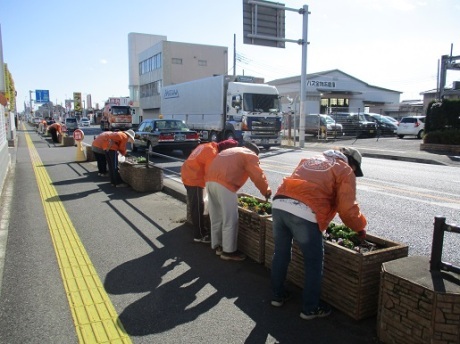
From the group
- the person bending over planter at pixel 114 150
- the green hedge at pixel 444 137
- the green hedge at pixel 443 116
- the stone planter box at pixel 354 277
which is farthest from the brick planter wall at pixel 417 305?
the green hedge at pixel 443 116

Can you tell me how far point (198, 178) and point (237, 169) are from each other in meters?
0.94

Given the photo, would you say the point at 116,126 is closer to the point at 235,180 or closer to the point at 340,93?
the point at 340,93

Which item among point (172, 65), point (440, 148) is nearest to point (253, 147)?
point (440, 148)

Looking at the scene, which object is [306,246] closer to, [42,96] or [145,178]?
[145,178]

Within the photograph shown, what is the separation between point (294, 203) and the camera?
3244 mm

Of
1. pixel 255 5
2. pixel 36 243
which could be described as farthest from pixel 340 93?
pixel 36 243

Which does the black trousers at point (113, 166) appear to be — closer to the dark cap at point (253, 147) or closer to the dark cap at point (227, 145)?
the dark cap at point (227, 145)

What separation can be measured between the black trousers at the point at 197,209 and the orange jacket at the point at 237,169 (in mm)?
823

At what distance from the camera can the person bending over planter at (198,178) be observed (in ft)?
16.7

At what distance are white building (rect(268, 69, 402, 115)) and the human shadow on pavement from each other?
4356cm

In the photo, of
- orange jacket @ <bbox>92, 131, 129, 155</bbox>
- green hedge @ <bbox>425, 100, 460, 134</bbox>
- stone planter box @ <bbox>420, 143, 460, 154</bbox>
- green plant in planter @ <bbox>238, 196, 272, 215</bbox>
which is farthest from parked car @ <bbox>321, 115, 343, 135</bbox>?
green plant in planter @ <bbox>238, 196, 272, 215</bbox>

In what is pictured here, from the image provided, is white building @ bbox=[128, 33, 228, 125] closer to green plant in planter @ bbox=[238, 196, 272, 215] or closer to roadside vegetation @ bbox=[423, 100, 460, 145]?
roadside vegetation @ bbox=[423, 100, 460, 145]

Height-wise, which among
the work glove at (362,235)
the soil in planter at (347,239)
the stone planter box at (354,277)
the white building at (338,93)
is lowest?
the stone planter box at (354,277)

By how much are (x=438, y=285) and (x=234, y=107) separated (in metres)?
17.7
